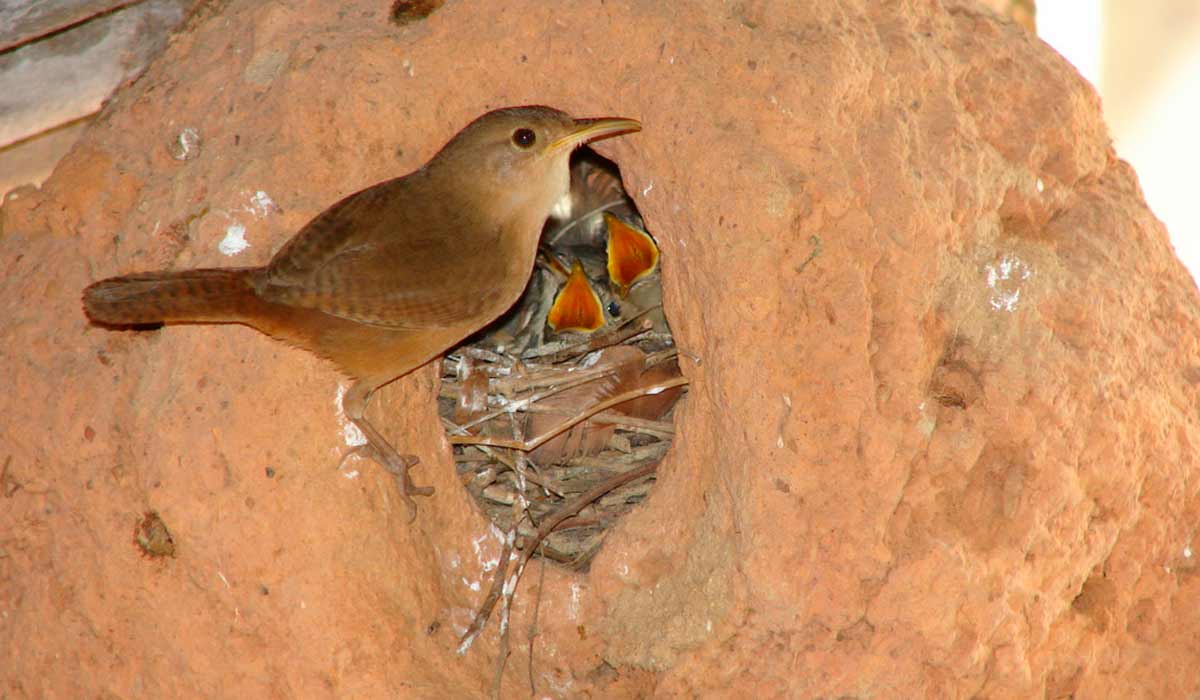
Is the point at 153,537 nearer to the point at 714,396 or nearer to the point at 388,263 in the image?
the point at 388,263

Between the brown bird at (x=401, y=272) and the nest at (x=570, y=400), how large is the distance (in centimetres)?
51

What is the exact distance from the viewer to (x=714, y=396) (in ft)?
10.7

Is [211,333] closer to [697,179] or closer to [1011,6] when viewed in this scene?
[697,179]

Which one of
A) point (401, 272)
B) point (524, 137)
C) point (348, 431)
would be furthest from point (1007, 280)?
point (348, 431)

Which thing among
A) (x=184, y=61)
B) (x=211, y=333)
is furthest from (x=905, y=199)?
(x=184, y=61)

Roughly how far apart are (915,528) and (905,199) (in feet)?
2.80

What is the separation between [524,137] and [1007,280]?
1442mm

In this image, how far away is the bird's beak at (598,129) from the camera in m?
3.32

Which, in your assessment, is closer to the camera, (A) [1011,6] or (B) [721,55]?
(B) [721,55]

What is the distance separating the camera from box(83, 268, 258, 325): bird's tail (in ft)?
9.84

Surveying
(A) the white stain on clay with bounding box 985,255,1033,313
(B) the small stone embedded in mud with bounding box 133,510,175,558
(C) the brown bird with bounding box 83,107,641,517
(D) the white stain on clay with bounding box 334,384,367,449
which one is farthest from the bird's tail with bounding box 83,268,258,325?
(A) the white stain on clay with bounding box 985,255,1033,313

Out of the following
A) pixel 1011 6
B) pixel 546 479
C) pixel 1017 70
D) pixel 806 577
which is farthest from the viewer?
pixel 1011 6

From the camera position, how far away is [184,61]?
3557 mm

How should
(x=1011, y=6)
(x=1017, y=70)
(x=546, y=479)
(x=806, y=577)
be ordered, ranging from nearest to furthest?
(x=806, y=577)
(x=1017, y=70)
(x=546, y=479)
(x=1011, y=6)
